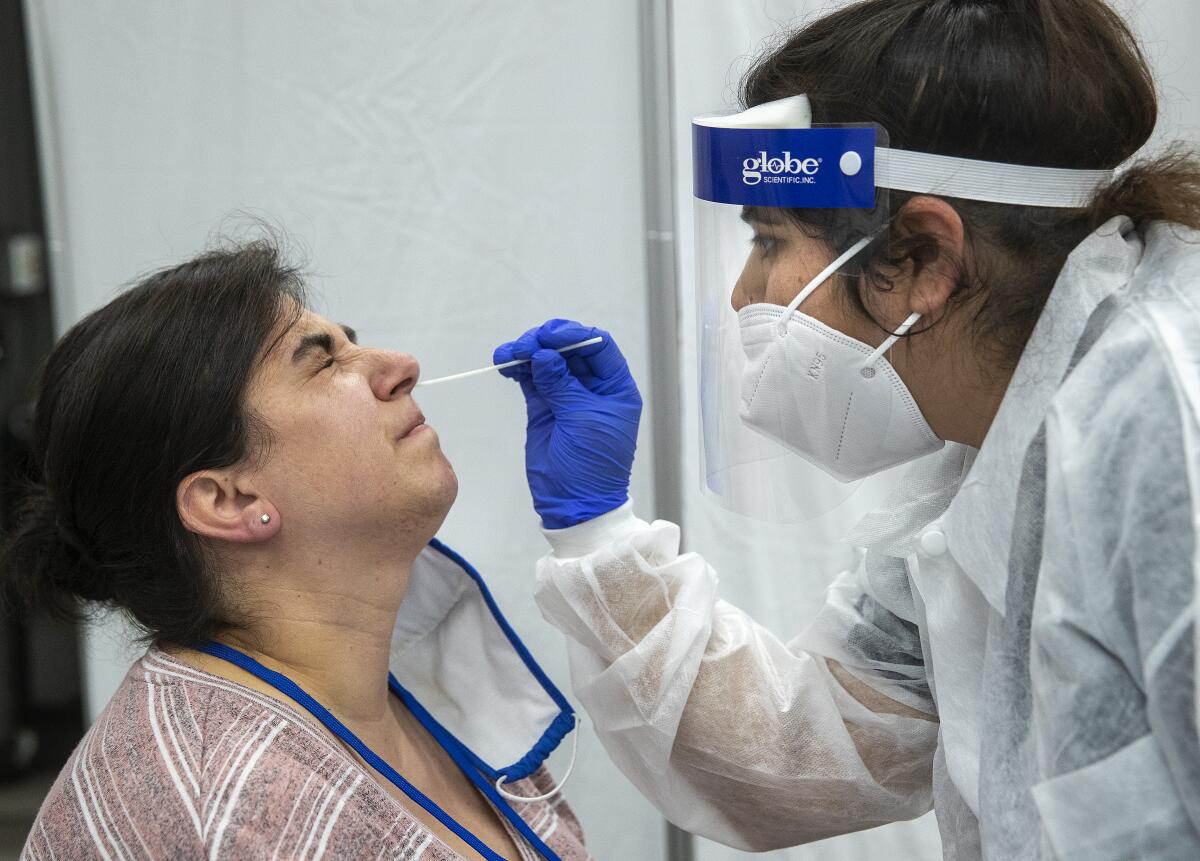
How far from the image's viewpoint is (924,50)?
3.60 feet

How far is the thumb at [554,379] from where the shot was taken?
4.73ft

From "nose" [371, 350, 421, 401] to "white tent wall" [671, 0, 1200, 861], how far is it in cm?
48

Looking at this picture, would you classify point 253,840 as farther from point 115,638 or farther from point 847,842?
point 847,842

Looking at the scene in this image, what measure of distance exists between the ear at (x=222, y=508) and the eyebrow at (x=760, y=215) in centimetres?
59

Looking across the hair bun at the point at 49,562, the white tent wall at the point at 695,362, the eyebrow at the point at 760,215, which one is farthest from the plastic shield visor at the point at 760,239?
the hair bun at the point at 49,562

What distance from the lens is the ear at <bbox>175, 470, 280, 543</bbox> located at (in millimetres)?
1248

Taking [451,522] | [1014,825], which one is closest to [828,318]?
[1014,825]

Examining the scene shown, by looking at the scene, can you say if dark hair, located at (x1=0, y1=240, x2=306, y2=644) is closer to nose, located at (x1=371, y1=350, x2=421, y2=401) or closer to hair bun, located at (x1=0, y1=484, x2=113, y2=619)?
hair bun, located at (x1=0, y1=484, x2=113, y2=619)

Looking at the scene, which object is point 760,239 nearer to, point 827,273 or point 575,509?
point 827,273

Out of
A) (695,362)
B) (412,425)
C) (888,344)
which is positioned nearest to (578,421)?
(412,425)

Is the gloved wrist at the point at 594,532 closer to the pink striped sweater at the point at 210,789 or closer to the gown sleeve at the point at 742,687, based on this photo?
the gown sleeve at the point at 742,687

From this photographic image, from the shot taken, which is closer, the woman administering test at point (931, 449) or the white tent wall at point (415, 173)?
the woman administering test at point (931, 449)

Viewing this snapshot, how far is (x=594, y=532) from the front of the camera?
1438 mm

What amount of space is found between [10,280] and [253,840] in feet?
5.56
